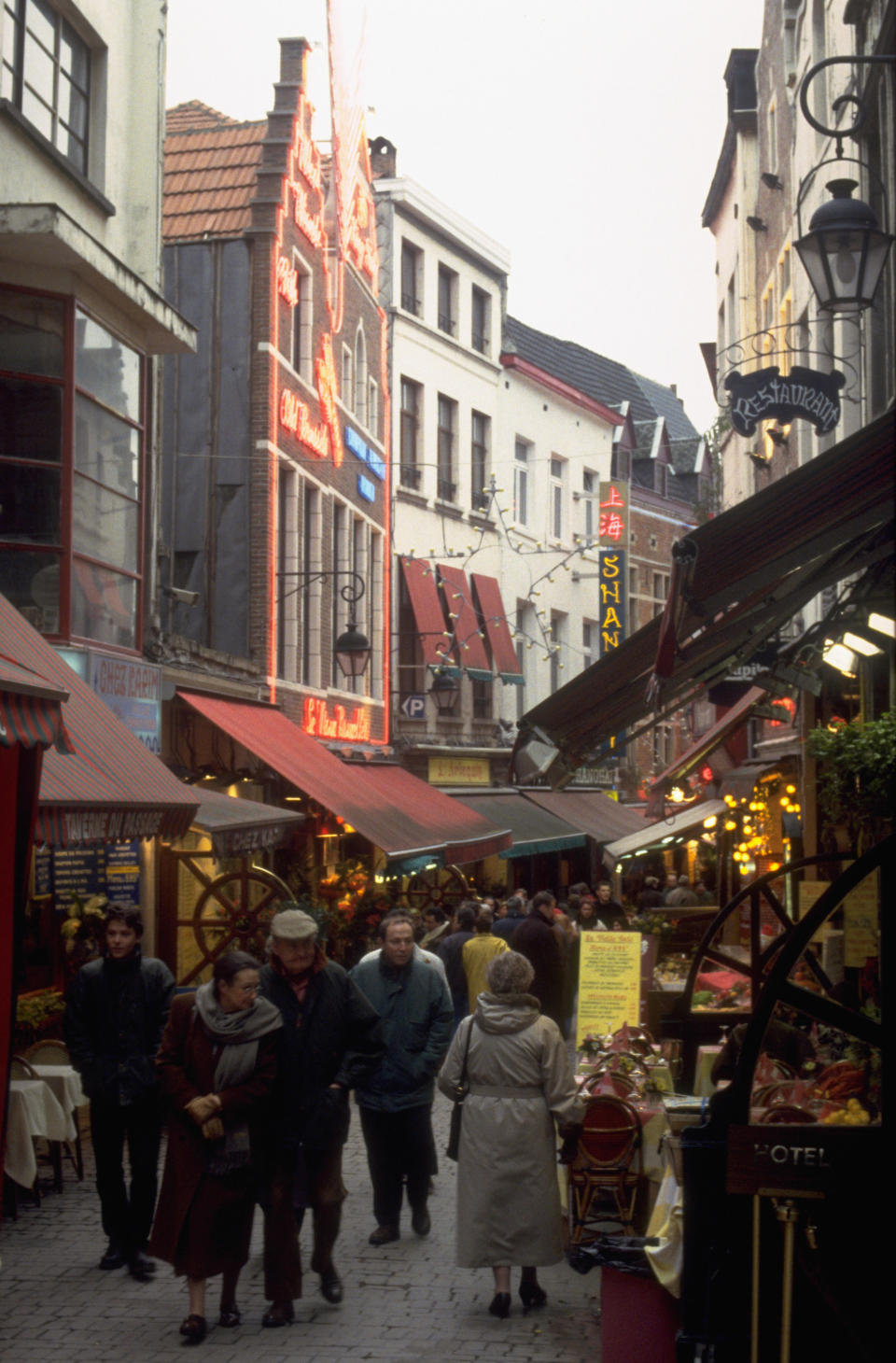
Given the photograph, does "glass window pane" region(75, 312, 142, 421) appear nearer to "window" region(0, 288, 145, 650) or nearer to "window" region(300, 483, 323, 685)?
"window" region(0, 288, 145, 650)

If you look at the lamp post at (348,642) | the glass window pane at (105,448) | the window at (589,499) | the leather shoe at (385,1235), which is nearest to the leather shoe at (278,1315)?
the leather shoe at (385,1235)

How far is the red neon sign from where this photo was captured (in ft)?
73.5

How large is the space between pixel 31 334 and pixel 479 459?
22317 millimetres

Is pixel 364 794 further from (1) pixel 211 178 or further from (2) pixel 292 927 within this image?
(2) pixel 292 927

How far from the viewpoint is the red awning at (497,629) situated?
108 ft

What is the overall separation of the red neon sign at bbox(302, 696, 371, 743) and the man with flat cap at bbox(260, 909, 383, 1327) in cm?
1448

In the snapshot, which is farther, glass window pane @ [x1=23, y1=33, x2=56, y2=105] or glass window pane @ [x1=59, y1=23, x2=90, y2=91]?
glass window pane @ [x1=59, y1=23, x2=90, y2=91]

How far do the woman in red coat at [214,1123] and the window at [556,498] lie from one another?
104ft

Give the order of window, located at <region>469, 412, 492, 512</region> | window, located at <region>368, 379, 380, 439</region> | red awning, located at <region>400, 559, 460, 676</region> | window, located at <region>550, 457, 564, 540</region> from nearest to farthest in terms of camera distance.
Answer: window, located at <region>368, 379, 380, 439</region>
red awning, located at <region>400, 559, 460, 676</region>
window, located at <region>469, 412, 492, 512</region>
window, located at <region>550, 457, 564, 540</region>

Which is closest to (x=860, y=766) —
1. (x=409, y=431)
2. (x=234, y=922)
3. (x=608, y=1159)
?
(x=608, y=1159)

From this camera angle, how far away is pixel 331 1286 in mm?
7465

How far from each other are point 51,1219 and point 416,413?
24303 mm

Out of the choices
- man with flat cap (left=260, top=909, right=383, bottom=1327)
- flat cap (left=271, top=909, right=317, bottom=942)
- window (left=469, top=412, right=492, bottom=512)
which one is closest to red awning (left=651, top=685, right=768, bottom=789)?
man with flat cap (left=260, top=909, right=383, bottom=1327)

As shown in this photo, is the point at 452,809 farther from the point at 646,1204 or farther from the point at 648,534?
the point at 648,534
